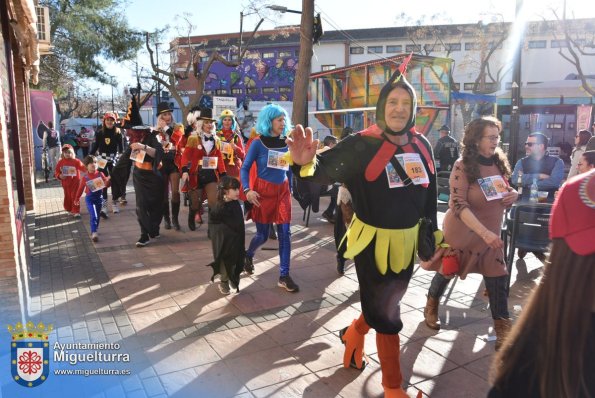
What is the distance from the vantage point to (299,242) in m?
7.41

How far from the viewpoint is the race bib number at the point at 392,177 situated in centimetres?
290

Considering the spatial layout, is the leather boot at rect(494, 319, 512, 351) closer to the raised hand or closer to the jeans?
the jeans

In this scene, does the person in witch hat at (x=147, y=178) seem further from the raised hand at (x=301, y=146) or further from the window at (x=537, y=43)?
the window at (x=537, y=43)

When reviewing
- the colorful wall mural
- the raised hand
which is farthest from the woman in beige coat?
the colorful wall mural

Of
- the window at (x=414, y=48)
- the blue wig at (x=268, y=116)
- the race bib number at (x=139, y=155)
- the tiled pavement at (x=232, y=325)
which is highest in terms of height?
the window at (x=414, y=48)

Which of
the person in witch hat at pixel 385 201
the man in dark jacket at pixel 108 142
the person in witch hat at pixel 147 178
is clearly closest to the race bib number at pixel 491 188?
the person in witch hat at pixel 385 201

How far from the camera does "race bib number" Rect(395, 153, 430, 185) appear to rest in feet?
9.65

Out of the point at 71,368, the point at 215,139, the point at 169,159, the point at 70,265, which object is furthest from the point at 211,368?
the point at 169,159

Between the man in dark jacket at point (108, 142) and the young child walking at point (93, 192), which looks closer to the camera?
the young child walking at point (93, 192)

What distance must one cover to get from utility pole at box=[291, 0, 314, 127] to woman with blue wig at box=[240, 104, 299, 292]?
513 centimetres

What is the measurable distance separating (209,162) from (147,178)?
96 centimetres

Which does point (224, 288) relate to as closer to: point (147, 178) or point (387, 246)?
point (387, 246)

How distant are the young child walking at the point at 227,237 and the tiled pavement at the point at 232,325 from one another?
25 cm

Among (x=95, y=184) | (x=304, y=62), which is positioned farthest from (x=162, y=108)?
(x=304, y=62)
